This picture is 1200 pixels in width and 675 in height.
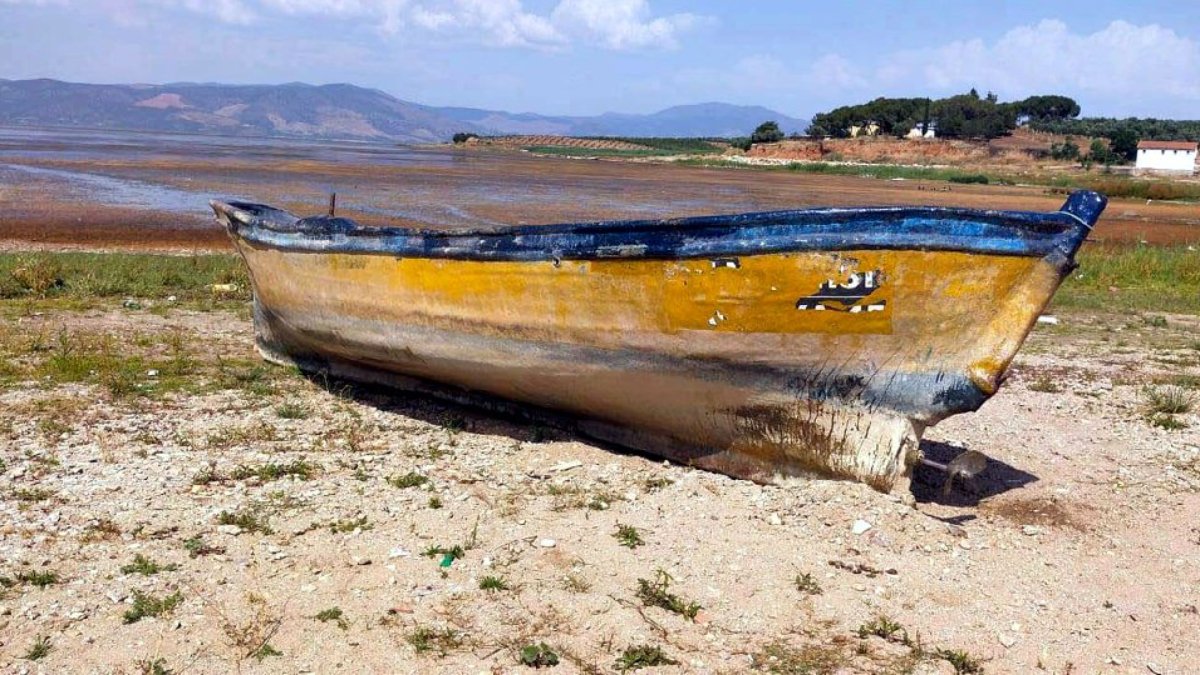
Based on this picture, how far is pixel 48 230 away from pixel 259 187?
43.1 ft

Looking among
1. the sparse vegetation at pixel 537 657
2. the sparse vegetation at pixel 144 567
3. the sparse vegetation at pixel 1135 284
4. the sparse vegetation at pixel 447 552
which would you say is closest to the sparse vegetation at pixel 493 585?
the sparse vegetation at pixel 447 552

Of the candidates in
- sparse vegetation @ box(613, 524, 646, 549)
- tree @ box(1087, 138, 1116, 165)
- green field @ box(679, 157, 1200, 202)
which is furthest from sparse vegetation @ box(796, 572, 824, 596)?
tree @ box(1087, 138, 1116, 165)

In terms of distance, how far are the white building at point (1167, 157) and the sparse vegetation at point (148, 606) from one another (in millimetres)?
74256

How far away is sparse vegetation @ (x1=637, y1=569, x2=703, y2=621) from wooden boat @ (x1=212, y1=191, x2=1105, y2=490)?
1562 mm

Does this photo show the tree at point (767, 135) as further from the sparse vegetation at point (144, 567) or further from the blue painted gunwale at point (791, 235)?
the sparse vegetation at point (144, 567)

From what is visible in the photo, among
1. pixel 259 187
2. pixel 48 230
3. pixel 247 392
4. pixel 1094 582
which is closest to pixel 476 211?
pixel 259 187

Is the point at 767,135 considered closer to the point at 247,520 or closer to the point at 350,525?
the point at 350,525

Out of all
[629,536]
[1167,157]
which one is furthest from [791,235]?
[1167,157]

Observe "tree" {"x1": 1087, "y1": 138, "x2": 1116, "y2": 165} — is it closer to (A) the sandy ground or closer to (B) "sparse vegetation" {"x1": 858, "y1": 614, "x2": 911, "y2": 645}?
(A) the sandy ground

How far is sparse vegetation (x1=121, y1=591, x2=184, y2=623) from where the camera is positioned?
418 centimetres

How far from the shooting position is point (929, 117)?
3666 inches

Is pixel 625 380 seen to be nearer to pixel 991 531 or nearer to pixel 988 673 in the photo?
pixel 991 531

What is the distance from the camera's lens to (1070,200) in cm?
515

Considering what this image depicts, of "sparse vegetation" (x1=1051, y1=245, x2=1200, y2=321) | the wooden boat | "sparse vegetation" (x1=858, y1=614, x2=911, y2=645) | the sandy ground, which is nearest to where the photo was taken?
"sparse vegetation" (x1=858, y1=614, x2=911, y2=645)
